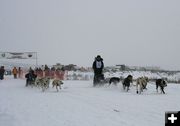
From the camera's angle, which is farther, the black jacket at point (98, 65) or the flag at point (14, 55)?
the flag at point (14, 55)

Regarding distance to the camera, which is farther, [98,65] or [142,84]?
[98,65]

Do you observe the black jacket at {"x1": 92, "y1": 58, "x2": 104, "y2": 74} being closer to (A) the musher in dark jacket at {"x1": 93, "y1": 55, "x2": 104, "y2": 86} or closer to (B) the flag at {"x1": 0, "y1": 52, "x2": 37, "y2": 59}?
(A) the musher in dark jacket at {"x1": 93, "y1": 55, "x2": 104, "y2": 86}

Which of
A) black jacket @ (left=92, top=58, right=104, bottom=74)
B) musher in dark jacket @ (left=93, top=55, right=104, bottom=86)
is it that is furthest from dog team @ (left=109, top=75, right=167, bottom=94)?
black jacket @ (left=92, top=58, right=104, bottom=74)

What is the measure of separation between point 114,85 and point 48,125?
1610 centimetres

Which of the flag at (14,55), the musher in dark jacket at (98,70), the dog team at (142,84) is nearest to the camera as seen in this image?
the dog team at (142,84)

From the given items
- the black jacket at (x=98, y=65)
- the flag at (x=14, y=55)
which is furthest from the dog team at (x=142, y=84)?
the flag at (x=14, y=55)

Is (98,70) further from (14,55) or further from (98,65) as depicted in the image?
(14,55)

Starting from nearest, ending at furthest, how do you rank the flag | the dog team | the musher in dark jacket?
the dog team → the musher in dark jacket → the flag

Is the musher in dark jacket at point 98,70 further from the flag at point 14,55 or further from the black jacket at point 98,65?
the flag at point 14,55

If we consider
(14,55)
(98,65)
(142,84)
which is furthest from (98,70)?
(14,55)

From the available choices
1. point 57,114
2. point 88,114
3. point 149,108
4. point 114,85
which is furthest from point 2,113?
point 114,85

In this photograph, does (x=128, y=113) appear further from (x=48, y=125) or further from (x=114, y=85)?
(x=114, y=85)

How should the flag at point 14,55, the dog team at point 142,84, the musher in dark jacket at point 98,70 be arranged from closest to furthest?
the dog team at point 142,84 < the musher in dark jacket at point 98,70 < the flag at point 14,55

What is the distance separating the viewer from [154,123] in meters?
9.50
